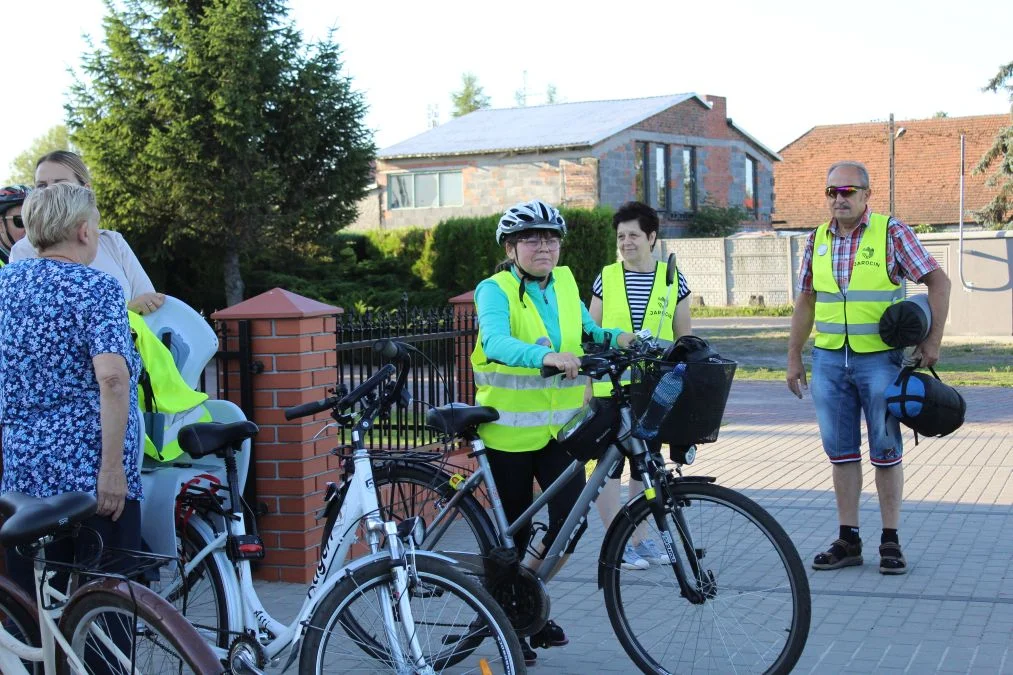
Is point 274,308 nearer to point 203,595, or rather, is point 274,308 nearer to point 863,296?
point 203,595

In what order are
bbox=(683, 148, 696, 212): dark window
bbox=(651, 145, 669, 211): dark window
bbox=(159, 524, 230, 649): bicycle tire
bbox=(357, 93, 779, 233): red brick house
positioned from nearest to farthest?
bbox=(159, 524, 230, 649): bicycle tire < bbox=(357, 93, 779, 233): red brick house < bbox=(651, 145, 669, 211): dark window < bbox=(683, 148, 696, 212): dark window

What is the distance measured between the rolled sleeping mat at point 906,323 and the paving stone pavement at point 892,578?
50.0 inches

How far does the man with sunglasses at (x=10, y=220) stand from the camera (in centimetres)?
523

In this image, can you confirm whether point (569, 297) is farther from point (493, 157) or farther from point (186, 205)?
point (493, 157)

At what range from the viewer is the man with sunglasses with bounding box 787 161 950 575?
254 inches

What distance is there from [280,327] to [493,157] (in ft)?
116

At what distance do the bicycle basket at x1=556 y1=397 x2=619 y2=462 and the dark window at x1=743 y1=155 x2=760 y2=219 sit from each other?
4376 cm

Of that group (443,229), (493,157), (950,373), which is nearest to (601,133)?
(493,157)

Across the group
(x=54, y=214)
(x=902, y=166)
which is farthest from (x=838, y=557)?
(x=902, y=166)

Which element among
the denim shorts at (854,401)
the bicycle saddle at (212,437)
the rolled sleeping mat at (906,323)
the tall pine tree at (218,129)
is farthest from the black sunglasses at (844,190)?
the tall pine tree at (218,129)

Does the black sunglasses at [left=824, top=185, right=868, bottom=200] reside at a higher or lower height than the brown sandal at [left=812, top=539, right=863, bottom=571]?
higher

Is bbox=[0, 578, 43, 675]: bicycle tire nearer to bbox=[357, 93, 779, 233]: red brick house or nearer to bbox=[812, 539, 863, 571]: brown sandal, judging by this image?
bbox=[812, 539, 863, 571]: brown sandal

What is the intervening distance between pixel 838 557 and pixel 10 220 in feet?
14.9

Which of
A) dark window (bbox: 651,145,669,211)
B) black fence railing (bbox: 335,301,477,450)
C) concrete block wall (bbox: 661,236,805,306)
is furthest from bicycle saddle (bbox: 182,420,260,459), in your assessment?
dark window (bbox: 651,145,669,211)
